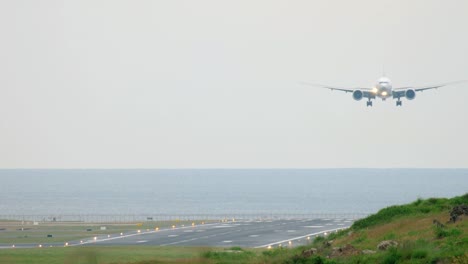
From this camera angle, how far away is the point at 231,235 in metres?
118

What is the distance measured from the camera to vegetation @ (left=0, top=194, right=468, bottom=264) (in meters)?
51.2

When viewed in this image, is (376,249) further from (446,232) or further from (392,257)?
(392,257)

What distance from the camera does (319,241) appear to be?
7850 centimetres

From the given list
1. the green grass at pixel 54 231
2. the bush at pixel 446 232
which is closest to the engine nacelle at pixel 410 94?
the green grass at pixel 54 231

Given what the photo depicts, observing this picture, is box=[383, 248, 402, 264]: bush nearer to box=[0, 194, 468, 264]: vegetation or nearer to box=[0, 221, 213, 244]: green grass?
box=[0, 194, 468, 264]: vegetation

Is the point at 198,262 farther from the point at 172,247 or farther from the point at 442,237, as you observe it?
the point at 172,247

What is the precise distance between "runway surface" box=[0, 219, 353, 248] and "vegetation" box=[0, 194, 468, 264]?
19302mm

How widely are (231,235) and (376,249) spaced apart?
60062 mm

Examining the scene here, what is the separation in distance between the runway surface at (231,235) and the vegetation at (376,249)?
1930 cm

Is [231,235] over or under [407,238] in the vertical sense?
over

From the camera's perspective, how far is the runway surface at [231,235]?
10581cm

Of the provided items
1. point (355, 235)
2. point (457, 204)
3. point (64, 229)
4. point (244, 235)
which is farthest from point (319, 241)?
point (64, 229)

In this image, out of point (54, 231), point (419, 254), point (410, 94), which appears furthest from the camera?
point (54, 231)

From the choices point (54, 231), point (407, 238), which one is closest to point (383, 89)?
→ point (54, 231)
